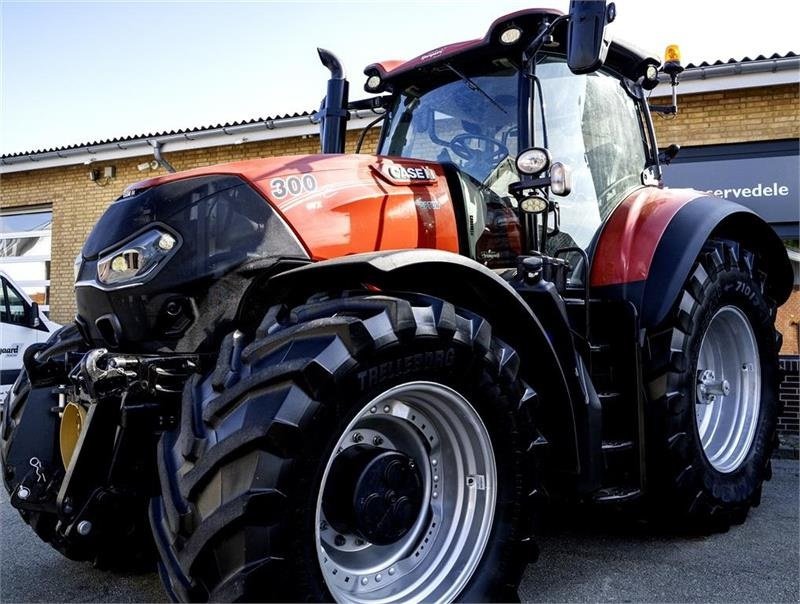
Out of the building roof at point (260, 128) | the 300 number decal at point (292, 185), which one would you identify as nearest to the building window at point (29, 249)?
the building roof at point (260, 128)

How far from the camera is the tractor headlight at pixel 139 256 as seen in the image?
256 cm

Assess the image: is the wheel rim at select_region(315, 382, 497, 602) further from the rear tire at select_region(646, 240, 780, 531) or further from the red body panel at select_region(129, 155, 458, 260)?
the rear tire at select_region(646, 240, 780, 531)

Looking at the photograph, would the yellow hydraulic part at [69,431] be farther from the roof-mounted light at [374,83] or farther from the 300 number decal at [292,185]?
the roof-mounted light at [374,83]

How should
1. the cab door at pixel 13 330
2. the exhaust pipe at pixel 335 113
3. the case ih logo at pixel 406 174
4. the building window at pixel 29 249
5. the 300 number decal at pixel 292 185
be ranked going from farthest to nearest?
the building window at pixel 29 249
the cab door at pixel 13 330
the exhaust pipe at pixel 335 113
the case ih logo at pixel 406 174
the 300 number decal at pixel 292 185

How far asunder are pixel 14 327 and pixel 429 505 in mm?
7623

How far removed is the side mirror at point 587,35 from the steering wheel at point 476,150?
76 centimetres

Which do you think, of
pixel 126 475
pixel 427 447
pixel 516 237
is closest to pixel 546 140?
pixel 516 237

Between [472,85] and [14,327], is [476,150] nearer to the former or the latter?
[472,85]

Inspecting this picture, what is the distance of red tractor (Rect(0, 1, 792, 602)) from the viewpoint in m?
2.19

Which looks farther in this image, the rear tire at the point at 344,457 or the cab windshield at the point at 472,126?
the cab windshield at the point at 472,126

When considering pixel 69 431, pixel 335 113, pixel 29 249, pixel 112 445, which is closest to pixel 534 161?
pixel 335 113

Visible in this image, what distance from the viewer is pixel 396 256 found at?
2.49m

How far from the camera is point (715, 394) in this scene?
4043mm

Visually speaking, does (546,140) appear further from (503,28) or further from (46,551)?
(46,551)
